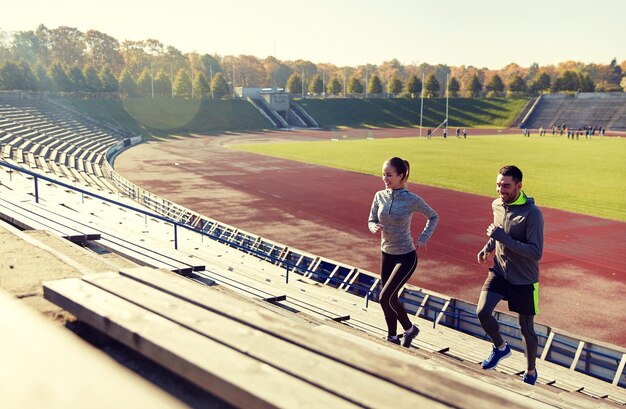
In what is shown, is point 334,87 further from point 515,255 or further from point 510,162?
point 515,255

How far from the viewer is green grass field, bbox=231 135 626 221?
25.8 metres

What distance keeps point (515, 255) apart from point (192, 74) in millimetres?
109307

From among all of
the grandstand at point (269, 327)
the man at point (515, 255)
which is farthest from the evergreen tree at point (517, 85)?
the man at point (515, 255)

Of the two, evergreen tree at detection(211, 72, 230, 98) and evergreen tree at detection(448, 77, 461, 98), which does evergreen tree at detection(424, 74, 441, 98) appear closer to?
evergreen tree at detection(448, 77, 461, 98)

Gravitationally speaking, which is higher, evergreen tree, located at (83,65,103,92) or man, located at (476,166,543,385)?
evergreen tree, located at (83,65,103,92)

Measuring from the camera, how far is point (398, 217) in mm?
5742

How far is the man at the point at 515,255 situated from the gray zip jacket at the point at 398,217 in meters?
0.74

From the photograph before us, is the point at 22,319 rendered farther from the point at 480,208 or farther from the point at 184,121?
the point at 184,121

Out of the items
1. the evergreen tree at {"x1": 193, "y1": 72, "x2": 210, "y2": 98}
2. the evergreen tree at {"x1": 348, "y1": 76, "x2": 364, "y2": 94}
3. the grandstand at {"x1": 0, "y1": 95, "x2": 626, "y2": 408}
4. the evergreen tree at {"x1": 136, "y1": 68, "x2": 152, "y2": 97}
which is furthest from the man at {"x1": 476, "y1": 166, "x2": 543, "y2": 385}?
the evergreen tree at {"x1": 348, "y1": 76, "x2": 364, "y2": 94}

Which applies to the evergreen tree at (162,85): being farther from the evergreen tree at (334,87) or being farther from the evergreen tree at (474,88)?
the evergreen tree at (474,88)

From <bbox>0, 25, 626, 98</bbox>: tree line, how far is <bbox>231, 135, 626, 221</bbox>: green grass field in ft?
106

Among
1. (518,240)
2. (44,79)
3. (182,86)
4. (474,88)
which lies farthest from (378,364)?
(474,88)

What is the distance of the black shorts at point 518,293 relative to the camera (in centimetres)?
533

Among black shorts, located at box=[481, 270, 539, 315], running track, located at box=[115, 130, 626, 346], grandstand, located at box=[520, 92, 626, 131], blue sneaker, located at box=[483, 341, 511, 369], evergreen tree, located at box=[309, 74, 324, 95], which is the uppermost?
evergreen tree, located at box=[309, 74, 324, 95]
